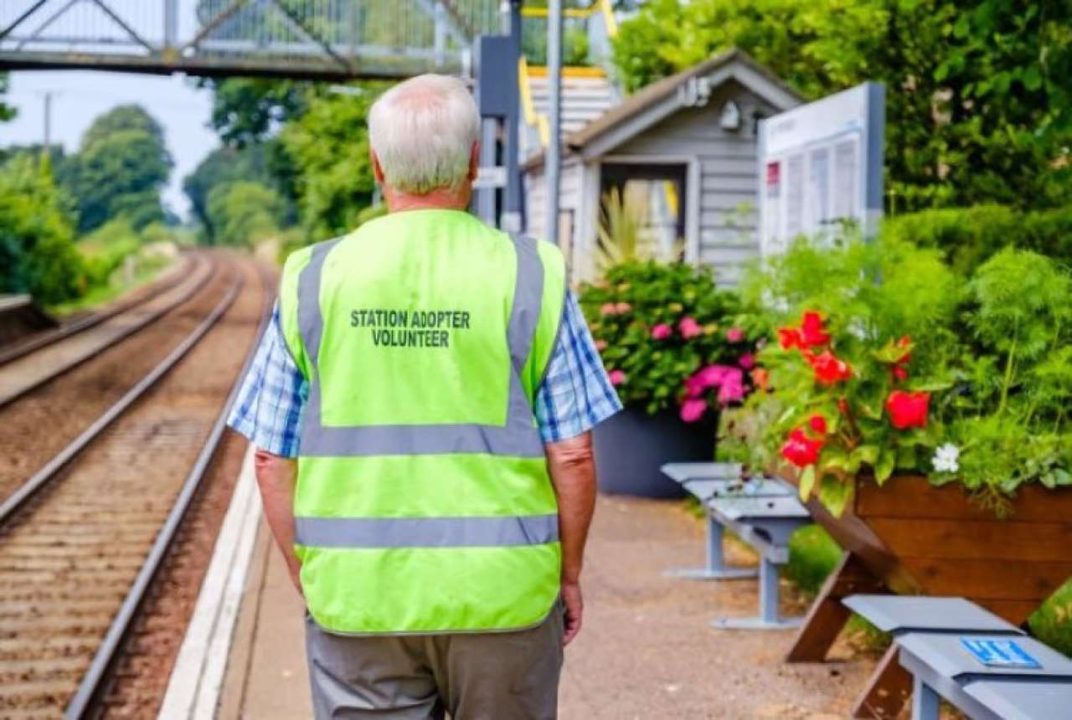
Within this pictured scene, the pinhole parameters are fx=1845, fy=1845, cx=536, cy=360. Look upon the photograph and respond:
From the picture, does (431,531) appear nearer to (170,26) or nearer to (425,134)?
(425,134)

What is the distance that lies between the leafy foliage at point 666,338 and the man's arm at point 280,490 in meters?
7.84

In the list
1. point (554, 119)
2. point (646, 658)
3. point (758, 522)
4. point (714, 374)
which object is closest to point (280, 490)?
point (646, 658)

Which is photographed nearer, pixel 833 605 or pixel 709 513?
pixel 833 605

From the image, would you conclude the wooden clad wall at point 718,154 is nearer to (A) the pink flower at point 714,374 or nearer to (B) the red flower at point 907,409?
(A) the pink flower at point 714,374

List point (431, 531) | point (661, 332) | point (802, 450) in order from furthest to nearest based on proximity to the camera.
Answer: point (661, 332) < point (802, 450) < point (431, 531)

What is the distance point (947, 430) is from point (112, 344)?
24348 mm

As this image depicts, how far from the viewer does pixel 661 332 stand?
11367 millimetres

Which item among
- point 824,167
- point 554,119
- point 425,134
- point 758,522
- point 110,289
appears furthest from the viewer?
point 110,289

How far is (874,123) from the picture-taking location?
9531mm

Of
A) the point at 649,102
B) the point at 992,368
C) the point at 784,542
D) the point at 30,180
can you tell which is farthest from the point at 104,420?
the point at 30,180

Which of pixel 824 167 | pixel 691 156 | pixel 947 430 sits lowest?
pixel 947 430

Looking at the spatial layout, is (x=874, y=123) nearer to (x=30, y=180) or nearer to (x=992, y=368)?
(x=992, y=368)

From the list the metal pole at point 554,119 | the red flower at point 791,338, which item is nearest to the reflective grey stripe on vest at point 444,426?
the red flower at point 791,338

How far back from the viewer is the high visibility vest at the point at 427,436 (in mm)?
3184
